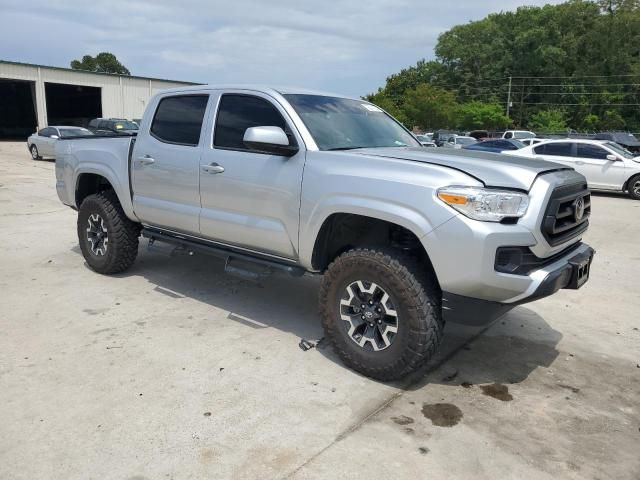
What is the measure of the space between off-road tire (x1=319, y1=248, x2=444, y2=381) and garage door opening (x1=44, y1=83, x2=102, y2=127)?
46272 millimetres

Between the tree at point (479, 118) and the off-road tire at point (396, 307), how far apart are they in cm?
6058

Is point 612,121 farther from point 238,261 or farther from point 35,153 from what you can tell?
point 238,261

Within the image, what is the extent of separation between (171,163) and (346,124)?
1.64 m

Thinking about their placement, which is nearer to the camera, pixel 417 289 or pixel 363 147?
pixel 417 289

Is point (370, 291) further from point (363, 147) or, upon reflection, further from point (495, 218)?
point (363, 147)

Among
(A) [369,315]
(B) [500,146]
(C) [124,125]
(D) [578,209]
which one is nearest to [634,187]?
(B) [500,146]

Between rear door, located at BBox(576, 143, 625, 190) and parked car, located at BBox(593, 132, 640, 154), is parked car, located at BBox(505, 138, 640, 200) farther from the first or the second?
parked car, located at BBox(593, 132, 640, 154)

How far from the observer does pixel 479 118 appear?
199 feet

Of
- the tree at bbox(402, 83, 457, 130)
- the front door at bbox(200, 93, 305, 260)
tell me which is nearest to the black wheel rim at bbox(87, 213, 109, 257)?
the front door at bbox(200, 93, 305, 260)

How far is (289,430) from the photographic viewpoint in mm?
3070

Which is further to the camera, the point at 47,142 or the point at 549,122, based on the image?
the point at 549,122

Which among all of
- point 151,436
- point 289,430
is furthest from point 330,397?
point 151,436

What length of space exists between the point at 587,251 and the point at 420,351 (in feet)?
4.97

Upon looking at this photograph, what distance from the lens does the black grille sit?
329 cm
